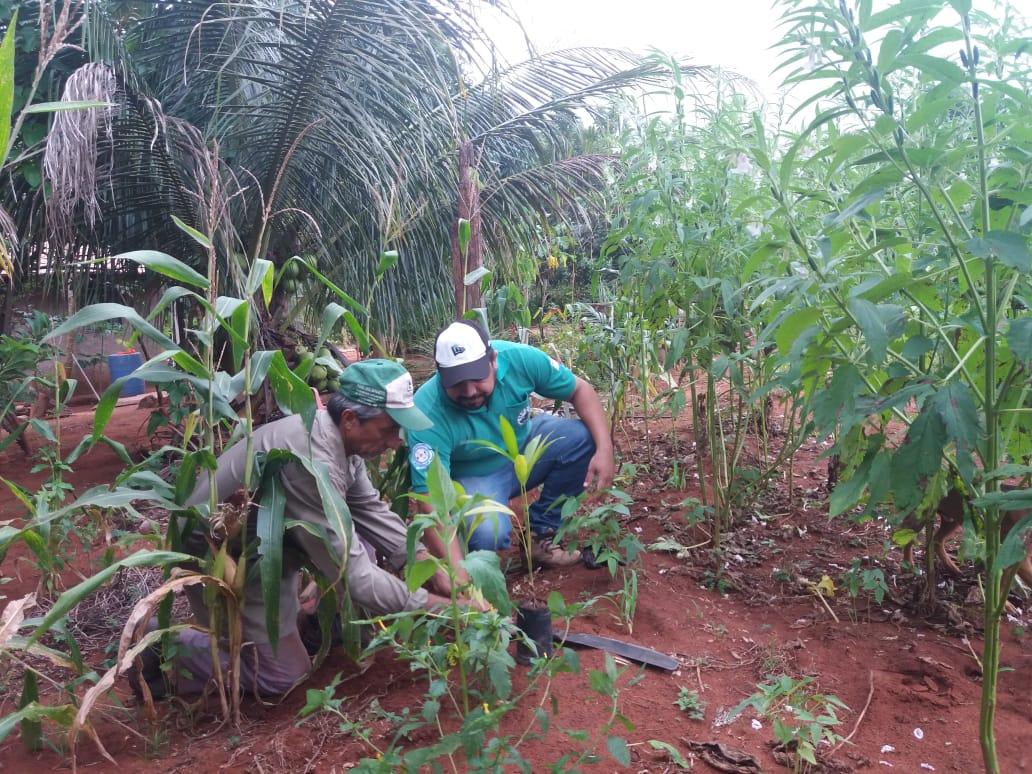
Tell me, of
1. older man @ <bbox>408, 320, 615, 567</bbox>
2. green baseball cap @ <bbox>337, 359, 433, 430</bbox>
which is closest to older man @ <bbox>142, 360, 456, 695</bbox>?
green baseball cap @ <bbox>337, 359, 433, 430</bbox>

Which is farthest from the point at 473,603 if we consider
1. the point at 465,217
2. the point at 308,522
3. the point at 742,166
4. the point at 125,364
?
the point at 125,364

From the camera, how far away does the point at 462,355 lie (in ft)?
8.29

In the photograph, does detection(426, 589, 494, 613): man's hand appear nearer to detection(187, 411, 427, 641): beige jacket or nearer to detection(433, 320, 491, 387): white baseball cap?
detection(187, 411, 427, 641): beige jacket

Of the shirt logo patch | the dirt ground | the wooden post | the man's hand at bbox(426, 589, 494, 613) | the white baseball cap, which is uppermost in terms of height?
the wooden post

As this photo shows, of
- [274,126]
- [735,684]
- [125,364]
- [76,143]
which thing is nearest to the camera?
[735,684]

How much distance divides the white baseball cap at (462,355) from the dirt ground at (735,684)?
87 centimetres

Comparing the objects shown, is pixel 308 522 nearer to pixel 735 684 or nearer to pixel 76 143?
pixel 735 684

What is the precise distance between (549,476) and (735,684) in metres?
1.27

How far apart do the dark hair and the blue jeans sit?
2.85 feet

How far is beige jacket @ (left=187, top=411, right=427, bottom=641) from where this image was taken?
2.03 m

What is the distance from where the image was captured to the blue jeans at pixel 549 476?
2.97 metres

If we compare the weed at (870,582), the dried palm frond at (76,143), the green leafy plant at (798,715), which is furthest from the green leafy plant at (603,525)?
the dried palm frond at (76,143)

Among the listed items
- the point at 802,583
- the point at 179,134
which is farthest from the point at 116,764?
the point at 179,134

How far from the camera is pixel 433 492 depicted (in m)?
1.40
